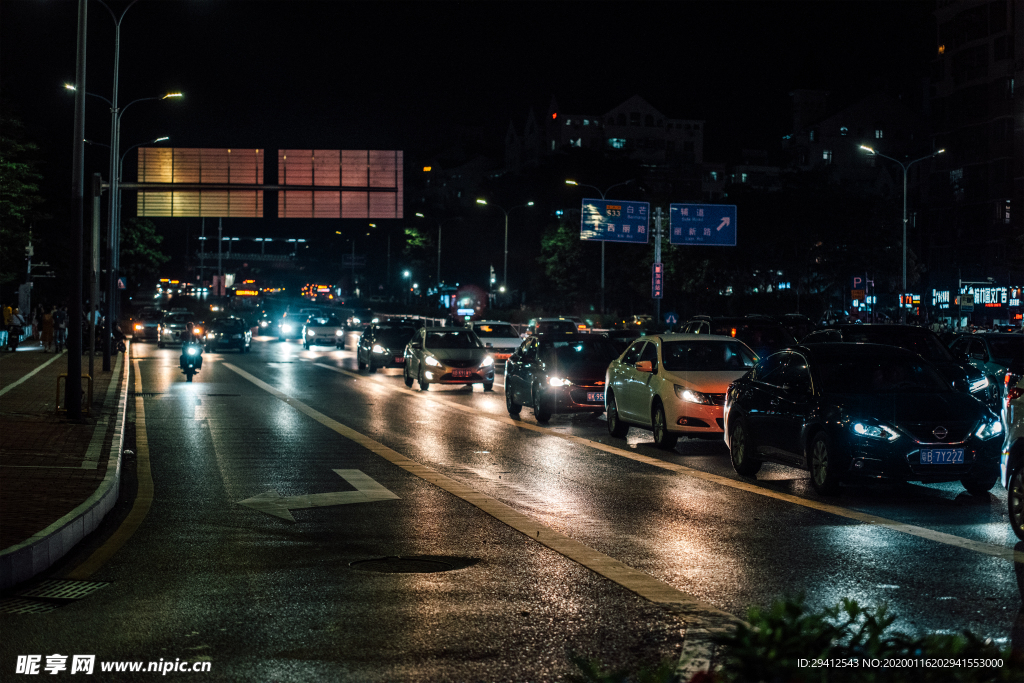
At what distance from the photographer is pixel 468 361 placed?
1143 inches

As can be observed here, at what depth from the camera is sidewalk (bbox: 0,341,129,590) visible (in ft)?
28.3

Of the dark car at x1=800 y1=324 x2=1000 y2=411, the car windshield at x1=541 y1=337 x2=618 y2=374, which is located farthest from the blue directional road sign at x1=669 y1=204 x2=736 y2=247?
→ the car windshield at x1=541 y1=337 x2=618 y2=374

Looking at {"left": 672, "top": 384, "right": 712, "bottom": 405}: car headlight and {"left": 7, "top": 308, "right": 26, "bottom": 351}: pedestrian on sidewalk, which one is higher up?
{"left": 7, "top": 308, "right": 26, "bottom": 351}: pedestrian on sidewalk

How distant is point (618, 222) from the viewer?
56.7 metres

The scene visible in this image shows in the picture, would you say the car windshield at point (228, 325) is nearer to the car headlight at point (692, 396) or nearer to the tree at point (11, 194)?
the tree at point (11, 194)

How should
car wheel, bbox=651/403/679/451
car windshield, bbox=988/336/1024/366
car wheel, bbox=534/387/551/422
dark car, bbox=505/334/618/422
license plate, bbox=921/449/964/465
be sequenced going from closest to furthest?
license plate, bbox=921/449/964/465 → car wheel, bbox=651/403/679/451 → dark car, bbox=505/334/618/422 → car wheel, bbox=534/387/551/422 → car windshield, bbox=988/336/1024/366

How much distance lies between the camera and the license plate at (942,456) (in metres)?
11.6

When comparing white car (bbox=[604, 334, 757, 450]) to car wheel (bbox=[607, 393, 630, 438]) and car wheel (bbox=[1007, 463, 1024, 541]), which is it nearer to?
car wheel (bbox=[607, 393, 630, 438])

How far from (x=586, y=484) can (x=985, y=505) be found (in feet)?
13.2

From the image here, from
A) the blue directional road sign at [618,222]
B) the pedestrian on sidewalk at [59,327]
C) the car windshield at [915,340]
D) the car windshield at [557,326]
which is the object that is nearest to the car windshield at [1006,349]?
the car windshield at [915,340]

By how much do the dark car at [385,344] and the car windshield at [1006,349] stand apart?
56.6 ft

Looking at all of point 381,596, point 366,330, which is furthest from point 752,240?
point 381,596

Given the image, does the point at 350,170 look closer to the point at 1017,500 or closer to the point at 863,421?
the point at 863,421

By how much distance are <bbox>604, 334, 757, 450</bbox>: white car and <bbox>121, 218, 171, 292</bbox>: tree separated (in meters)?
59.9
